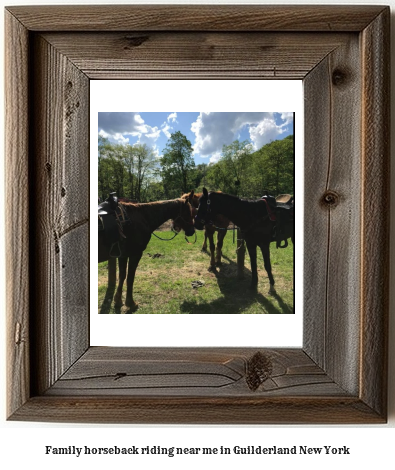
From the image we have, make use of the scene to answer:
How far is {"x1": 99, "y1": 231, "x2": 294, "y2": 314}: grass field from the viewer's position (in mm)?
581

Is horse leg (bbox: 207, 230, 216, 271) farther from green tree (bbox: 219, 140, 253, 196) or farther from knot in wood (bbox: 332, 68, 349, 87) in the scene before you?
knot in wood (bbox: 332, 68, 349, 87)

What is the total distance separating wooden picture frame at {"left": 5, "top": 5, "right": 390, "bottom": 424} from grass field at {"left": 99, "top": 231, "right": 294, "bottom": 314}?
1.4 inches

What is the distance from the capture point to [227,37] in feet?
1.84

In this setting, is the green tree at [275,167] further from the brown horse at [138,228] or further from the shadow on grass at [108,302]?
the shadow on grass at [108,302]

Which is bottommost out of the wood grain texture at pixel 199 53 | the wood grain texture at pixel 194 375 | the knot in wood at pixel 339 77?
the wood grain texture at pixel 194 375

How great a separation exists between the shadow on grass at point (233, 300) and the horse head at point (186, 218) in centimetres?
7

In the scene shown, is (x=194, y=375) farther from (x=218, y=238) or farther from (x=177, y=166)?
(x=177, y=166)

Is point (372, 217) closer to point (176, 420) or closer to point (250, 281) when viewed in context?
point (250, 281)

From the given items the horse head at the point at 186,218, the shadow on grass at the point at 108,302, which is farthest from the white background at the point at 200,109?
the horse head at the point at 186,218

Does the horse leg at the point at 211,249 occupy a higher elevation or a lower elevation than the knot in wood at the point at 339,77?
lower

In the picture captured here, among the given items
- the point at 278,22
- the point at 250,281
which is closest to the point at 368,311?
the point at 250,281
